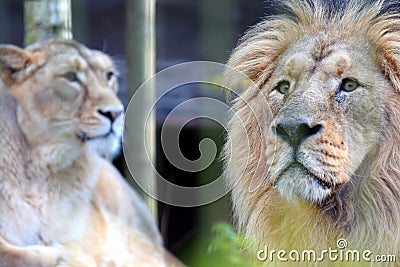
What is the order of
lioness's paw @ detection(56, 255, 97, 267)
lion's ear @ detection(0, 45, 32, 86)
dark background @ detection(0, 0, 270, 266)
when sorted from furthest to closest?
dark background @ detection(0, 0, 270, 266), lion's ear @ detection(0, 45, 32, 86), lioness's paw @ detection(56, 255, 97, 267)

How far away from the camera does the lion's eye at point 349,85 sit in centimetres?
216

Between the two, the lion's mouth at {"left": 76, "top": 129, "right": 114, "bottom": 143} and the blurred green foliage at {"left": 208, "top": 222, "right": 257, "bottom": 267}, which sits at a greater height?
the lion's mouth at {"left": 76, "top": 129, "right": 114, "bottom": 143}

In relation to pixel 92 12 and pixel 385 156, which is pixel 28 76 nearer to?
pixel 385 156

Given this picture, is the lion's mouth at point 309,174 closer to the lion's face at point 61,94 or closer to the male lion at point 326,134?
the male lion at point 326,134

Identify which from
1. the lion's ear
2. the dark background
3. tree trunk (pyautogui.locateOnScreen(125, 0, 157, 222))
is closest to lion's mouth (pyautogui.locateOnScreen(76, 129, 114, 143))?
the lion's ear

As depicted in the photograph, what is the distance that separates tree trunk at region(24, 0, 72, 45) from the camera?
3.02 m

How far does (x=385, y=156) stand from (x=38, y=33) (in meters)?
1.45

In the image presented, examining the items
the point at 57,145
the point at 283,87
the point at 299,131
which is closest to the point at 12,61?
the point at 57,145

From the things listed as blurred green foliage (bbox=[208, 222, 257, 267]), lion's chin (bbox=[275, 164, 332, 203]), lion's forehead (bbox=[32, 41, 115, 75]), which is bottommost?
blurred green foliage (bbox=[208, 222, 257, 267])

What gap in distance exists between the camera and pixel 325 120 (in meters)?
2.09

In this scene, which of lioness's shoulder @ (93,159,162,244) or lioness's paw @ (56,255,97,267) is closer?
lioness's paw @ (56,255,97,267)

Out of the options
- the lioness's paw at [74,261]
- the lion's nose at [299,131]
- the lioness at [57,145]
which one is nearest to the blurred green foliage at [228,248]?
the lioness at [57,145]

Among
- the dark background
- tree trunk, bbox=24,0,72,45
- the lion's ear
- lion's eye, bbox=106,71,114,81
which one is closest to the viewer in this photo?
the lion's ear

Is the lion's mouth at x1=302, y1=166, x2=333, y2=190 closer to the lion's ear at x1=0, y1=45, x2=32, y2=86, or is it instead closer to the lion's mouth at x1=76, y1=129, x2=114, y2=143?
the lion's mouth at x1=76, y1=129, x2=114, y2=143
